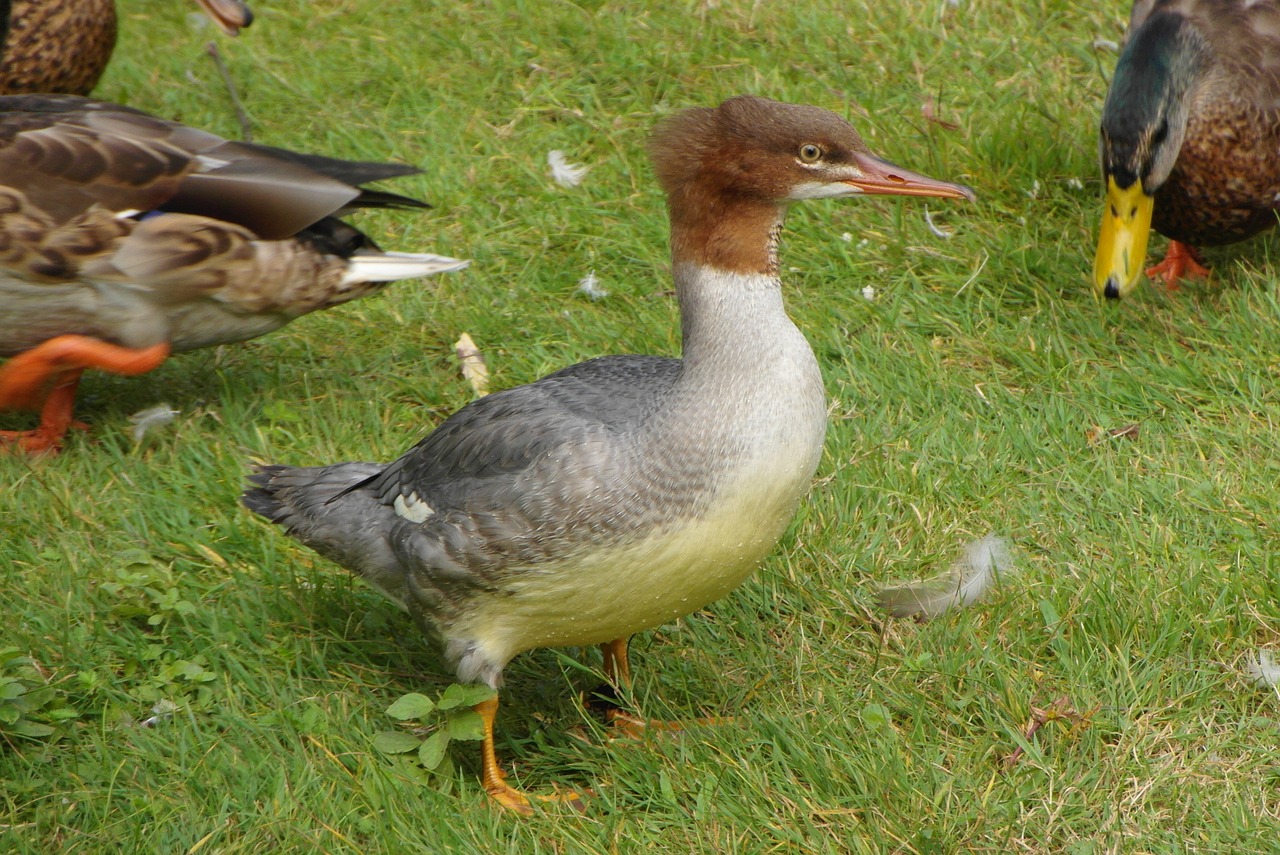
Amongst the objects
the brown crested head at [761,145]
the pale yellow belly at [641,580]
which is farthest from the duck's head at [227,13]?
the pale yellow belly at [641,580]

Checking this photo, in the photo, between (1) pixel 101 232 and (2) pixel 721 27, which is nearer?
(1) pixel 101 232

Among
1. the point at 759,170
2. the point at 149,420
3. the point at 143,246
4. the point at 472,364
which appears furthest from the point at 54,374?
the point at 759,170

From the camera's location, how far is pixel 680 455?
9.00 feet

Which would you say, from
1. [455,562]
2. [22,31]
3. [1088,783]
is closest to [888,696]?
[1088,783]

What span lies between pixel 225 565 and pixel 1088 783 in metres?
2.32

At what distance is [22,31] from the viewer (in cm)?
531

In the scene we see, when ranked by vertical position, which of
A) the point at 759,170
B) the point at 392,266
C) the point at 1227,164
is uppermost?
the point at 759,170

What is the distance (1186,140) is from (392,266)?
8.72 ft

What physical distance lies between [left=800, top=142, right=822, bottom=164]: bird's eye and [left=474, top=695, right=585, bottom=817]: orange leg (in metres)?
1.38

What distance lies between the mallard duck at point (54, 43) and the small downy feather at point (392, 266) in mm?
1320

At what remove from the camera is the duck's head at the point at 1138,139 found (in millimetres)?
4191

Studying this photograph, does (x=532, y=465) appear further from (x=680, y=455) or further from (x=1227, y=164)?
(x=1227, y=164)

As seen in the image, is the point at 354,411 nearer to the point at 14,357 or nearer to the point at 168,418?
the point at 168,418

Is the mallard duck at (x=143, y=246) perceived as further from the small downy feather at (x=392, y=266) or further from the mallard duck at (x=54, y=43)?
the mallard duck at (x=54, y=43)
